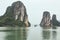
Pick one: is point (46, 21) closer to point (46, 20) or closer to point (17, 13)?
point (46, 20)

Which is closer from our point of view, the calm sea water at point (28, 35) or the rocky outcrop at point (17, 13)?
the calm sea water at point (28, 35)

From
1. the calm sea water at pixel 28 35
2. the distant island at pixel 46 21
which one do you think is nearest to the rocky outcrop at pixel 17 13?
the distant island at pixel 46 21

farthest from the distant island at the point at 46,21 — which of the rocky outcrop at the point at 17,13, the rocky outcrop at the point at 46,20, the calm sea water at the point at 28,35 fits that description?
the calm sea water at the point at 28,35

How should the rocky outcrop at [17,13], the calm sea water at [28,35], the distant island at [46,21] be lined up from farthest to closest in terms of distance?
the distant island at [46,21] → the rocky outcrop at [17,13] → the calm sea water at [28,35]

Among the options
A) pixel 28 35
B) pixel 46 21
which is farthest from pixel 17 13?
pixel 28 35

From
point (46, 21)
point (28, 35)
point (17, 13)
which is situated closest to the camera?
point (28, 35)

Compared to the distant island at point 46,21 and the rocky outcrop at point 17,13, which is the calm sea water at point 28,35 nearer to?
the rocky outcrop at point 17,13

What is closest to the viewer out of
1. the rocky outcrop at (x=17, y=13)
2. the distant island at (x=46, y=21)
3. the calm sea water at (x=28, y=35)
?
the calm sea water at (x=28, y=35)

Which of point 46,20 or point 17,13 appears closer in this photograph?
point 17,13

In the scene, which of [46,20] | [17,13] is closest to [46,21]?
[46,20]

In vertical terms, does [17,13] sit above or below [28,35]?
above

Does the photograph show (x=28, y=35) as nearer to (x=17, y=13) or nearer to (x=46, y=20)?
(x=17, y=13)

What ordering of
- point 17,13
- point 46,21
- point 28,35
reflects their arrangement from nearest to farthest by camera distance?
point 28,35, point 17,13, point 46,21

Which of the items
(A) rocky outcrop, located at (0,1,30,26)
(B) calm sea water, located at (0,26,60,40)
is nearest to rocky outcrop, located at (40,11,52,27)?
(A) rocky outcrop, located at (0,1,30,26)
